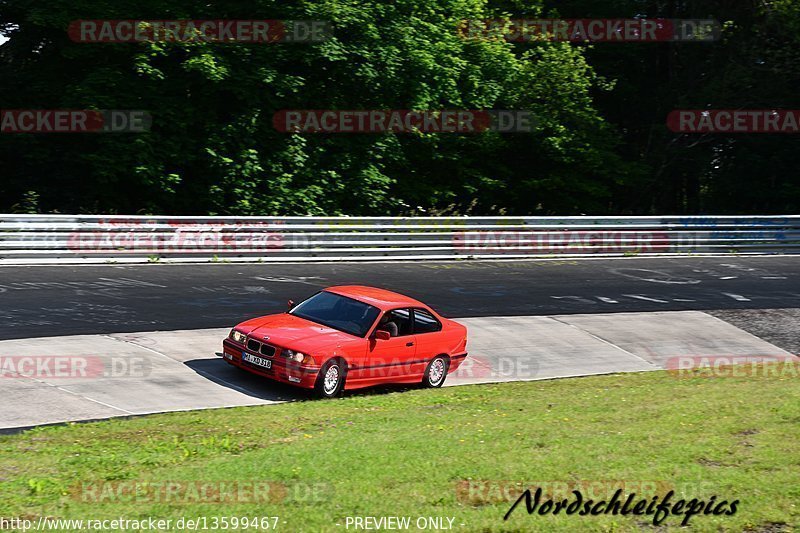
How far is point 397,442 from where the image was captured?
9227 mm

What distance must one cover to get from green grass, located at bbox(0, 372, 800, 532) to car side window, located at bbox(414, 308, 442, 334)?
1.57 meters

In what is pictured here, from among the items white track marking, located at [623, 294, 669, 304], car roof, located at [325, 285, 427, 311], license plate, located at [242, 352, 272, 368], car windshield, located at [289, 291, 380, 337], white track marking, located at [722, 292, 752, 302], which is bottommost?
white track marking, located at [722, 292, 752, 302]

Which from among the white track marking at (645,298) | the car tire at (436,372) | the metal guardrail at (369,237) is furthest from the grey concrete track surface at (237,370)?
the metal guardrail at (369,237)

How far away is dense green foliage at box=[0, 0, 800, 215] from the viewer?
86.0ft

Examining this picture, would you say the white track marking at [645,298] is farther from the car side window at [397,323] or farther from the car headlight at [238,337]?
the car headlight at [238,337]

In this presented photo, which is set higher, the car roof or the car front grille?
the car roof

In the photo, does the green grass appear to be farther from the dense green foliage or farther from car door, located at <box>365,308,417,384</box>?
the dense green foliage

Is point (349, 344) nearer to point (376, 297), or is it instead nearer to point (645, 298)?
point (376, 297)

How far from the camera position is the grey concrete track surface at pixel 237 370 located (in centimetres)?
1098

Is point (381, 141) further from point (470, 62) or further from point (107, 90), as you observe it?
point (107, 90)

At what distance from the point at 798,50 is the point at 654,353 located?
24.7 meters

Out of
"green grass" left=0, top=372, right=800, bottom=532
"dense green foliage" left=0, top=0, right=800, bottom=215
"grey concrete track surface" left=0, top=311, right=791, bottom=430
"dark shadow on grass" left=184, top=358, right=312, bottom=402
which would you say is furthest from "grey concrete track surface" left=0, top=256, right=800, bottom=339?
"green grass" left=0, top=372, right=800, bottom=532

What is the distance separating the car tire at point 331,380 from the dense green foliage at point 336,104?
1358 cm

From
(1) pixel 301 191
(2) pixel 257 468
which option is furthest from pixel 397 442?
(1) pixel 301 191
